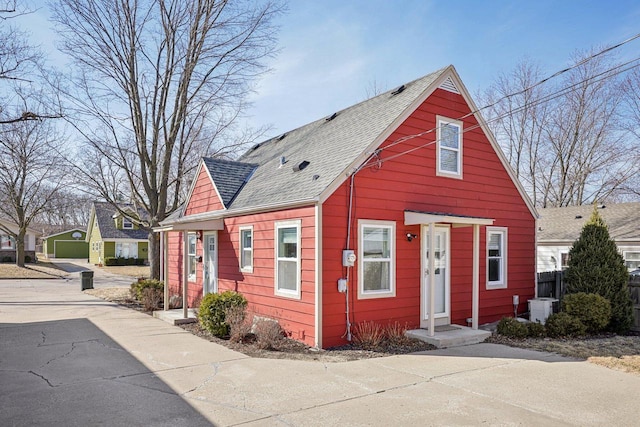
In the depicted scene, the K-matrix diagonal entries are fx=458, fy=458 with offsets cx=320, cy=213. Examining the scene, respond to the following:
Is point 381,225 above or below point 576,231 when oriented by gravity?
above

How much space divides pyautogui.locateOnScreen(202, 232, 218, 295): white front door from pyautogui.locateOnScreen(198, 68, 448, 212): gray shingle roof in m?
1.37

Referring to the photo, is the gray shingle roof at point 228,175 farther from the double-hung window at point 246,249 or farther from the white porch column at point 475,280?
the white porch column at point 475,280

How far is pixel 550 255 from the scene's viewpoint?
21922mm

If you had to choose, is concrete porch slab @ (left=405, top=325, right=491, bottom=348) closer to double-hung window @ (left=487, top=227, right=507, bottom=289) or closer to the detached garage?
double-hung window @ (left=487, top=227, right=507, bottom=289)

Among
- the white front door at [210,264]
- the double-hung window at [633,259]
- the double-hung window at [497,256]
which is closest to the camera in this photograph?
the double-hung window at [497,256]

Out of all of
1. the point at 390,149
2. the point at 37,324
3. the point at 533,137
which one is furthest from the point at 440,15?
the point at 533,137

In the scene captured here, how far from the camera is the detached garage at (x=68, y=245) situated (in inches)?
2187

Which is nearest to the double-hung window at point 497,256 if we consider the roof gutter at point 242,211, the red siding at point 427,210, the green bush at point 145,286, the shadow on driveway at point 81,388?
the red siding at point 427,210

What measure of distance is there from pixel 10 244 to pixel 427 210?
42396mm

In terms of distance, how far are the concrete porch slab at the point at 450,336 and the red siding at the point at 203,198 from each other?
20.7 feet

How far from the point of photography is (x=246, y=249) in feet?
37.0

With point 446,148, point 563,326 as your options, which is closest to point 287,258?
point 446,148

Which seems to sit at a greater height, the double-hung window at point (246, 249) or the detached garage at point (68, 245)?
the double-hung window at point (246, 249)

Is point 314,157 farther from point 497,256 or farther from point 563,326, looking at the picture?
point 563,326
